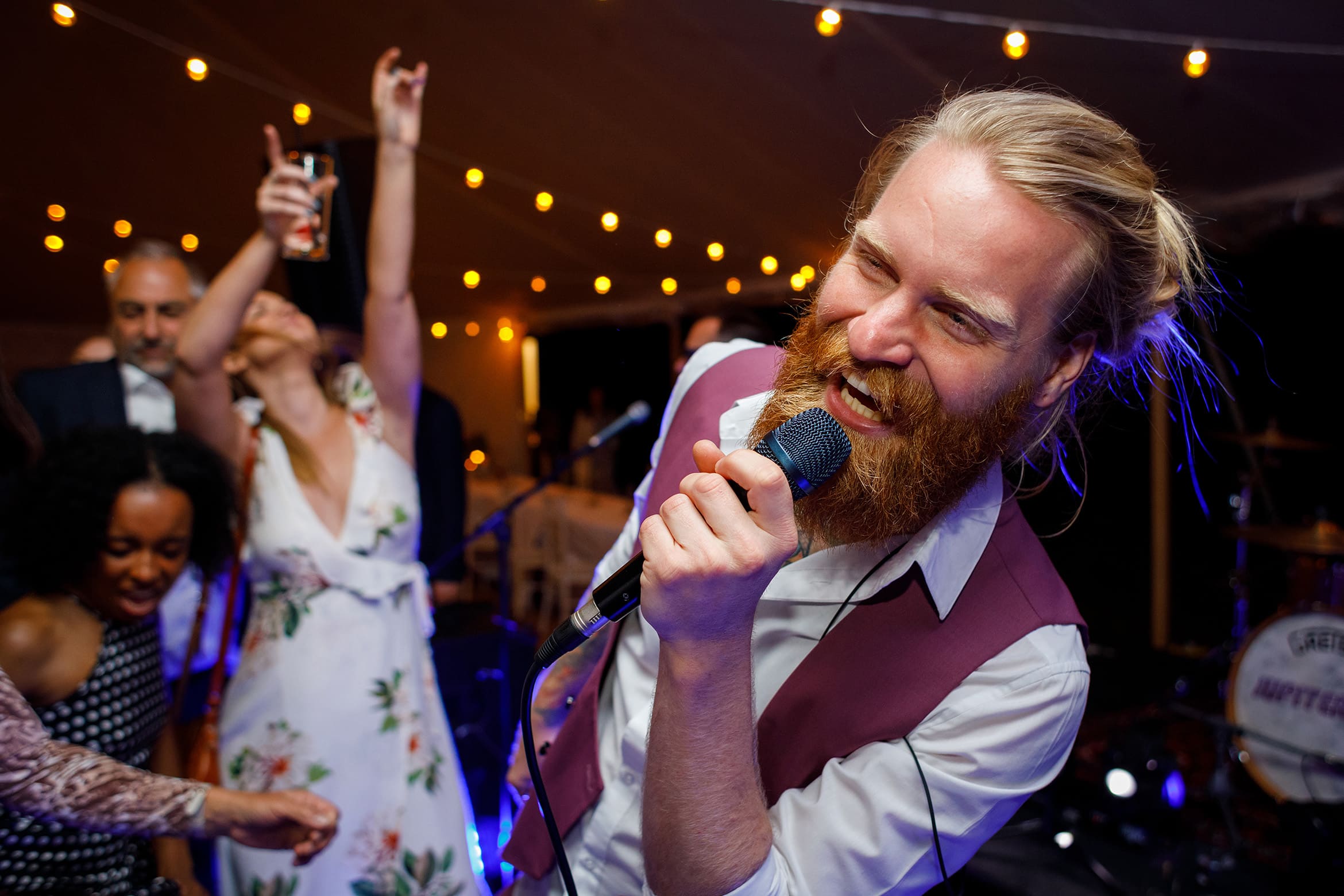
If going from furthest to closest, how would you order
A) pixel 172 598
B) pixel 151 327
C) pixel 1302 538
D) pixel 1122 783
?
pixel 1302 538, pixel 1122 783, pixel 151 327, pixel 172 598

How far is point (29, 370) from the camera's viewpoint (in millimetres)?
2383

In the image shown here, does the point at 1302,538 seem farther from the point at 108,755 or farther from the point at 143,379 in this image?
the point at 143,379

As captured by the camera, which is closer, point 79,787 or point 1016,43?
point 79,787

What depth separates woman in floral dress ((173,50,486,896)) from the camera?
170 centimetres

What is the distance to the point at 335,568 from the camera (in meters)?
1.83

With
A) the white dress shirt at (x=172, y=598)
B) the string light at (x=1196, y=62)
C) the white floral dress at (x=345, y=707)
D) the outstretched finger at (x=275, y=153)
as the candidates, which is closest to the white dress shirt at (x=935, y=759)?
the white floral dress at (x=345, y=707)

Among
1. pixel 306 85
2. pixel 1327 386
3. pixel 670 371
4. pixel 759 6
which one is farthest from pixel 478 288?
pixel 1327 386

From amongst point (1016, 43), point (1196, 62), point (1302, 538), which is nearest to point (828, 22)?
point (1016, 43)

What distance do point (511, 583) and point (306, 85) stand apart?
13.8 feet

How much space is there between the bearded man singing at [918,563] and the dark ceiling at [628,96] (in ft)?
4.90

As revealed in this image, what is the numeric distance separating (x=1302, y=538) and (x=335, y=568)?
13.2 ft

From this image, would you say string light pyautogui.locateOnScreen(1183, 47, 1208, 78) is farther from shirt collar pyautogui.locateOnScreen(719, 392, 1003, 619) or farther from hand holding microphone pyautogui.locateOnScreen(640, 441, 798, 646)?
hand holding microphone pyautogui.locateOnScreen(640, 441, 798, 646)

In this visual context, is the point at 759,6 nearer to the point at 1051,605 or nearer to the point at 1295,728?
the point at 1051,605

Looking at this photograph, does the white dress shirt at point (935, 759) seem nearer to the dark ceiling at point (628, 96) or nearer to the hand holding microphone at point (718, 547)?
the hand holding microphone at point (718, 547)
